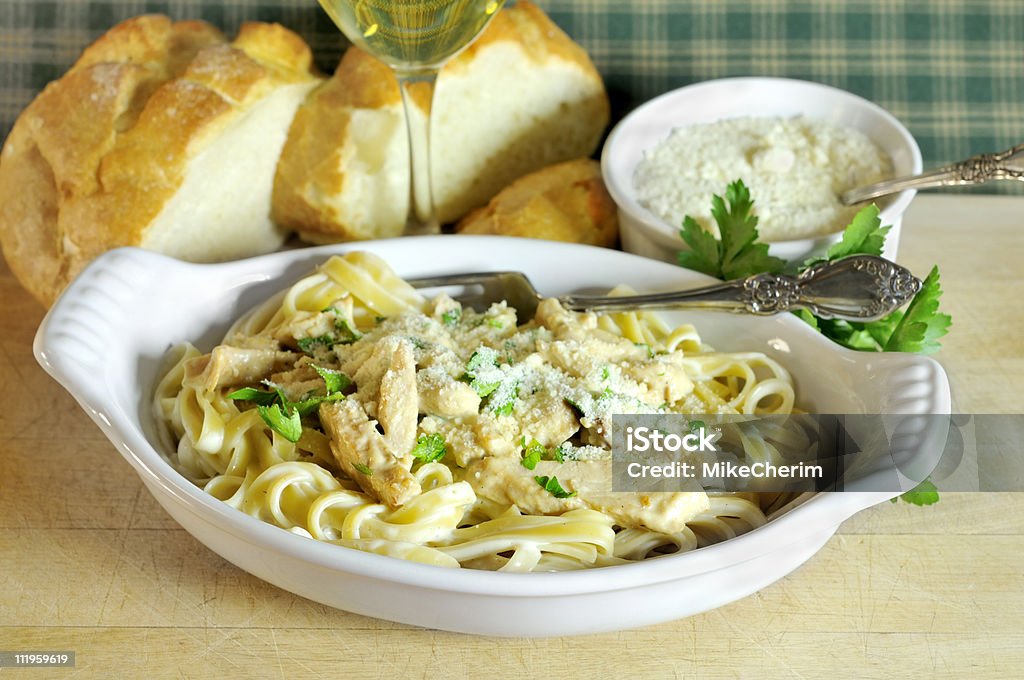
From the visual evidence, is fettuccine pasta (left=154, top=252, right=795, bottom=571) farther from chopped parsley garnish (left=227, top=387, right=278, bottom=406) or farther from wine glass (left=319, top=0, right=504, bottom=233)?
wine glass (left=319, top=0, right=504, bottom=233)

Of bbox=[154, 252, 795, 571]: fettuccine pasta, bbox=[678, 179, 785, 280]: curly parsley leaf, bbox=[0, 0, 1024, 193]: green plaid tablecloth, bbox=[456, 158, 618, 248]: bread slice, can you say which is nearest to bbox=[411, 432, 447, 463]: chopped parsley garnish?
bbox=[154, 252, 795, 571]: fettuccine pasta

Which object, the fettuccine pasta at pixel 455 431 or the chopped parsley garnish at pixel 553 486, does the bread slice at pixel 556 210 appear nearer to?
the fettuccine pasta at pixel 455 431

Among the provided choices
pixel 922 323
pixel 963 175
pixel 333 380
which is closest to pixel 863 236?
pixel 922 323

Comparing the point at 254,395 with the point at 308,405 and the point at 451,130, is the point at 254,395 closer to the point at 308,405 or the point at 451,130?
the point at 308,405

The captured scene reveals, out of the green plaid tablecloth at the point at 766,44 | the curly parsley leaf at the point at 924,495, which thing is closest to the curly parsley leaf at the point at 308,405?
the curly parsley leaf at the point at 924,495

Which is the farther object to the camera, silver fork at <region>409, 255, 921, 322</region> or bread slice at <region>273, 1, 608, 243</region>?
bread slice at <region>273, 1, 608, 243</region>

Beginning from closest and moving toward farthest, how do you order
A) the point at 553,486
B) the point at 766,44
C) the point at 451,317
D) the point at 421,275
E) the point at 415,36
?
1. the point at 553,486
2. the point at 451,317
3. the point at 415,36
4. the point at 421,275
5. the point at 766,44

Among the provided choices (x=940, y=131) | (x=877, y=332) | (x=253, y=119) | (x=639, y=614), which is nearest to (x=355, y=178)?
(x=253, y=119)
